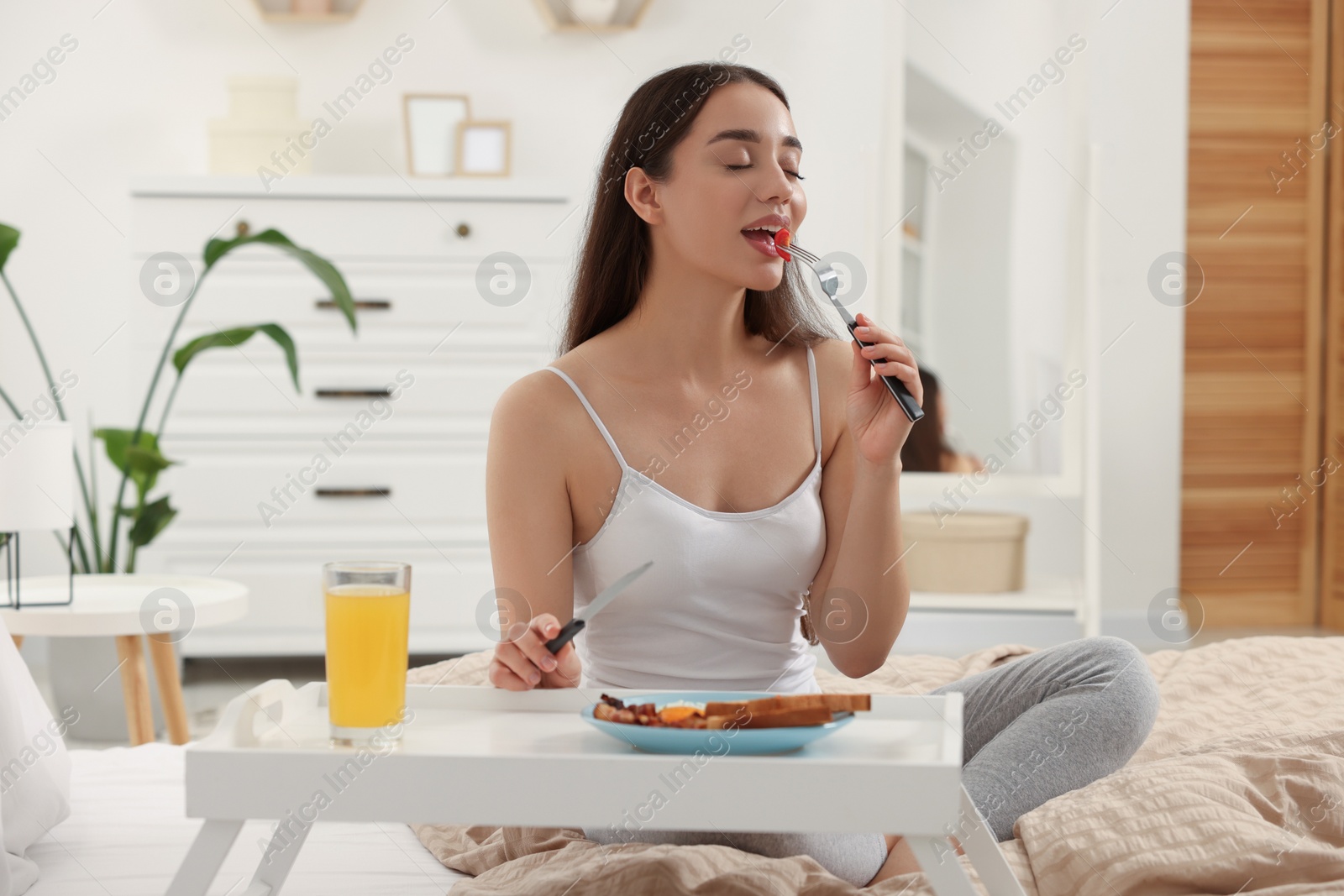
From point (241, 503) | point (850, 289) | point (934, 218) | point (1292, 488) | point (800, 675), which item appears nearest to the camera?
point (800, 675)

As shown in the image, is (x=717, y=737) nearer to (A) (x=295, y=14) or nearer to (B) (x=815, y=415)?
(B) (x=815, y=415)

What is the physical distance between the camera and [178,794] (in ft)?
4.24

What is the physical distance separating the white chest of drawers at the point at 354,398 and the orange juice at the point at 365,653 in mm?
2090

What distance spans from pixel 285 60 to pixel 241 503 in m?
1.30

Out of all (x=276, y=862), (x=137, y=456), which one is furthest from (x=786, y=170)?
(x=137, y=456)

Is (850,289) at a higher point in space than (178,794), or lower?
higher

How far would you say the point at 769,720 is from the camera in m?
0.77

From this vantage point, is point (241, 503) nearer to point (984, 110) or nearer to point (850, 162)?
point (850, 162)

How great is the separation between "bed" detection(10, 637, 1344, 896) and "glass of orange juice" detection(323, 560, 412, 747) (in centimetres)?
25

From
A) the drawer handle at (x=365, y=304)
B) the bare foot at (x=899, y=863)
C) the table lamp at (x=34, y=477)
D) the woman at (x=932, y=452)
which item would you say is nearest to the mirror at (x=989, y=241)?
the woman at (x=932, y=452)

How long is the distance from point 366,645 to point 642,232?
0.67 m

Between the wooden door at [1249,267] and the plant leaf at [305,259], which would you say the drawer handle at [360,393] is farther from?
the wooden door at [1249,267]

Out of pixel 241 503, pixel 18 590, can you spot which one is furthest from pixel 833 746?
pixel 241 503

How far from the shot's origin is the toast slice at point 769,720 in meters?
0.77
